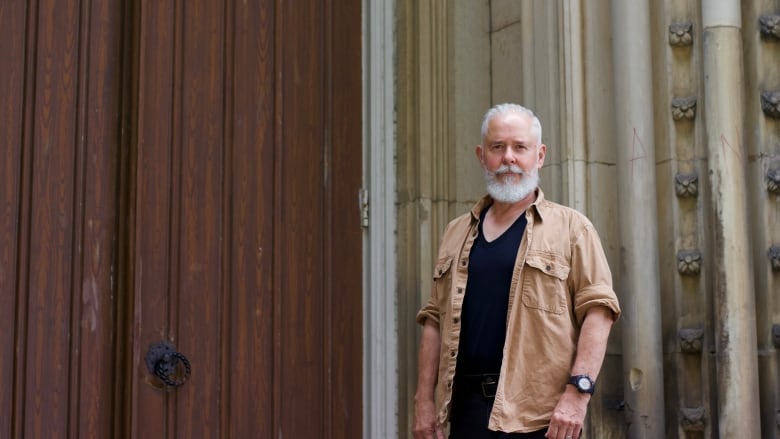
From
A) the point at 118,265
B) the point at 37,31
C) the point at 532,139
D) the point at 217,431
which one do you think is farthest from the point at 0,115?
the point at 532,139

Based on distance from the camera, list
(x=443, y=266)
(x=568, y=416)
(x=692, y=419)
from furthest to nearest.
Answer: (x=692, y=419), (x=443, y=266), (x=568, y=416)

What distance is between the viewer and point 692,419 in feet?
13.8

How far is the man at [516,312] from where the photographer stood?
362cm

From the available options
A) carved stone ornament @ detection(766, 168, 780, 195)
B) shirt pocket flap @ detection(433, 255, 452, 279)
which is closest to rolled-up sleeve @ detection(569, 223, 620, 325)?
shirt pocket flap @ detection(433, 255, 452, 279)

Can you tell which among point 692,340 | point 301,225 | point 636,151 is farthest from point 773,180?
point 301,225

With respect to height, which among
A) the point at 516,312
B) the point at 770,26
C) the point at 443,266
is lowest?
the point at 516,312

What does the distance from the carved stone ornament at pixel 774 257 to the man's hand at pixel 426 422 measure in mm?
1248

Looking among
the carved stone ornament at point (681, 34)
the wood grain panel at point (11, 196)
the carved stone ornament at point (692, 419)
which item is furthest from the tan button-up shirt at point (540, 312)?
the wood grain panel at point (11, 196)

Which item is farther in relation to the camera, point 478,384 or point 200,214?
point 200,214

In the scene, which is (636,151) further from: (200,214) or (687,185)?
(200,214)

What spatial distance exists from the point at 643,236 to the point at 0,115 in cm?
222

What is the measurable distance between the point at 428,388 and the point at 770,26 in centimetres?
174

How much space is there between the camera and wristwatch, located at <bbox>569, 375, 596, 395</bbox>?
3.55 metres

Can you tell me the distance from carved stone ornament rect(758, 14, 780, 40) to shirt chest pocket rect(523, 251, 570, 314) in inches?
49.3
